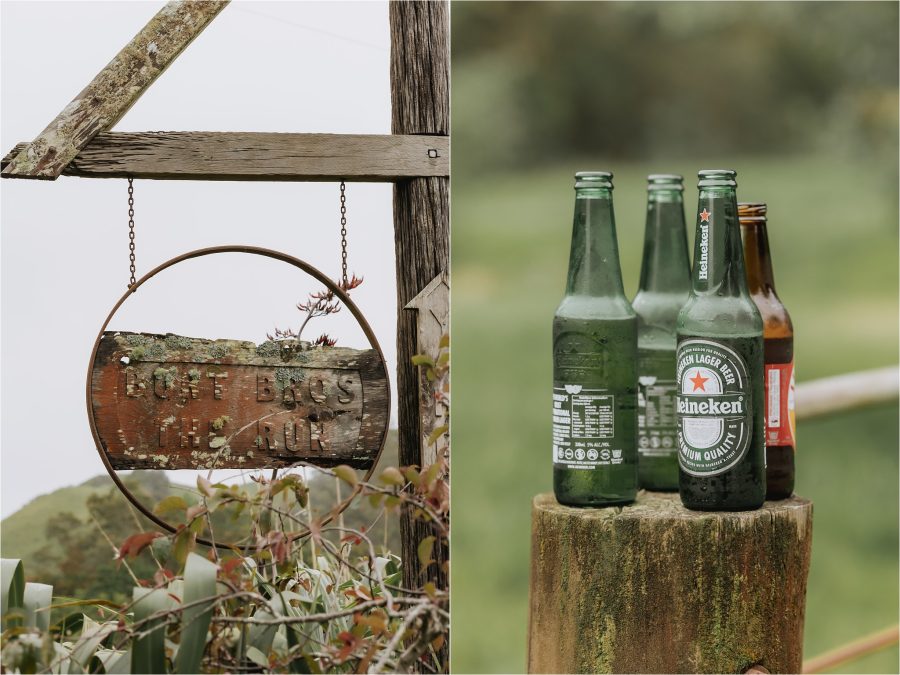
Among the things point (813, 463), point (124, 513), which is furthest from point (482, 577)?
point (813, 463)

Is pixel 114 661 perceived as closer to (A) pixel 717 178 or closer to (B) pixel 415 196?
(B) pixel 415 196

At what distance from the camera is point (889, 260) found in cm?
392

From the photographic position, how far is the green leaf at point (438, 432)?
1.37m

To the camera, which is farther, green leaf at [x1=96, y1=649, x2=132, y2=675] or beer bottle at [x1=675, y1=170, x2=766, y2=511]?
green leaf at [x1=96, y1=649, x2=132, y2=675]

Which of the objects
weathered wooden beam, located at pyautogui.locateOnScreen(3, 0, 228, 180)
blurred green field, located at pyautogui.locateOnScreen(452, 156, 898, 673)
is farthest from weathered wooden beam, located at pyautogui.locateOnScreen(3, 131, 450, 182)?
Result: blurred green field, located at pyautogui.locateOnScreen(452, 156, 898, 673)

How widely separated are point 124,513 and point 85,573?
0.20 m

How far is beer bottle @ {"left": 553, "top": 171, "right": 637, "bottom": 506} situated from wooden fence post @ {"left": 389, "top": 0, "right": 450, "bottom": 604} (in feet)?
1.31

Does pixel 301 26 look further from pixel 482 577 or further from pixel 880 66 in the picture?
pixel 880 66

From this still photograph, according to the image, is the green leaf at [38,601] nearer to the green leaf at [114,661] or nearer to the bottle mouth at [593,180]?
the green leaf at [114,661]

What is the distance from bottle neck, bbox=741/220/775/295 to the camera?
1160 mm

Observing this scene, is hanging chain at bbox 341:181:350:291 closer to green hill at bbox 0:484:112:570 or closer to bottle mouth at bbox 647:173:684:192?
bottle mouth at bbox 647:173:684:192

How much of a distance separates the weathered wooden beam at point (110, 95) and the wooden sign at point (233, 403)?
27 centimetres

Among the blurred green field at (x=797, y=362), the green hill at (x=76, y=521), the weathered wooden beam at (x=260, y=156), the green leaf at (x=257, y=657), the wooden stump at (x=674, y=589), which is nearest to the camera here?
the wooden stump at (x=674, y=589)

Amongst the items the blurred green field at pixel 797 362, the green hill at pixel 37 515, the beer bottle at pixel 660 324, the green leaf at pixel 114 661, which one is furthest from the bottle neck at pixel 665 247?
the green hill at pixel 37 515
